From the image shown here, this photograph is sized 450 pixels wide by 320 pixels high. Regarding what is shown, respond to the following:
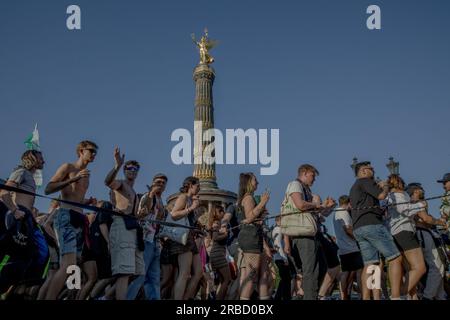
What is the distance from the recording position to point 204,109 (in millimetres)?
43250

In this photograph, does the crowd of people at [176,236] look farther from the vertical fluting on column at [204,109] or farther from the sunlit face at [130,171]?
the vertical fluting on column at [204,109]

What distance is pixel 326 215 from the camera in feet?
22.9

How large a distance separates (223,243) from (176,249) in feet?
4.14

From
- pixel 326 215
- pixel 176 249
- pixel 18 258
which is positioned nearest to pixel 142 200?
pixel 176 249

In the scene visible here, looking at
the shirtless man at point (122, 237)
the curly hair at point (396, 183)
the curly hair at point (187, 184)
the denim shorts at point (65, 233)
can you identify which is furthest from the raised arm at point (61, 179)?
the curly hair at point (396, 183)

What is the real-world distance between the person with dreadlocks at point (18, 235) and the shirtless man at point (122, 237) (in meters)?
0.84

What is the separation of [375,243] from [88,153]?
337cm

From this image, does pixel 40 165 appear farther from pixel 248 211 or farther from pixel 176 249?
pixel 248 211

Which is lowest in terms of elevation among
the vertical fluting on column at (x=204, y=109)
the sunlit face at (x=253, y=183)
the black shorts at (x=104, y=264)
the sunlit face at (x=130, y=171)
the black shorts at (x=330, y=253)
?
the black shorts at (x=104, y=264)

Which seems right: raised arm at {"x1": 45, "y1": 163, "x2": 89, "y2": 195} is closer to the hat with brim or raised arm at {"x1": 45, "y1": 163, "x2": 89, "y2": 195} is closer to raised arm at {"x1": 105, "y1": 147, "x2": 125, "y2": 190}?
raised arm at {"x1": 105, "y1": 147, "x2": 125, "y2": 190}

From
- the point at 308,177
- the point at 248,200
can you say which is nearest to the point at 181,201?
the point at 248,200

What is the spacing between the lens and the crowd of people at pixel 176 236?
533cm

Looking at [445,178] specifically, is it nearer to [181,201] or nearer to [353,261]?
[353,261]

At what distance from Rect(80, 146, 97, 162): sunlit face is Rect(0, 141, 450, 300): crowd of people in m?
0.01
